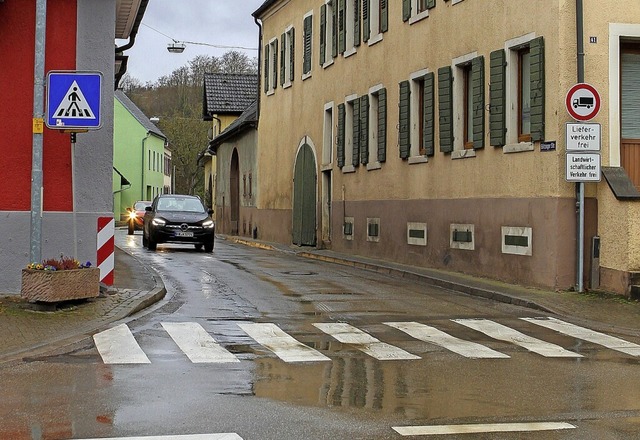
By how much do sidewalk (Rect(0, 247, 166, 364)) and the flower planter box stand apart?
17cm

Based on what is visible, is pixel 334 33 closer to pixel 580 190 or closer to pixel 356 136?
pixel 356 136

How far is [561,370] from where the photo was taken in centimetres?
917

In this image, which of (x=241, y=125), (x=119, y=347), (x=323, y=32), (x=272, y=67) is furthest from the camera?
(x=241, y=125)

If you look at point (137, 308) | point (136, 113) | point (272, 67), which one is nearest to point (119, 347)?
point (137, 308)

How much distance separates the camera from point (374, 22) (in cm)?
2644

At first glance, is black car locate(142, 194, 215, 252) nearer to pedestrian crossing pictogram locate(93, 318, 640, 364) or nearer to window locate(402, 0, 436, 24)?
window locate(402, 0, 436, 24)

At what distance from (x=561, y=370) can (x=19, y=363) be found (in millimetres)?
4998

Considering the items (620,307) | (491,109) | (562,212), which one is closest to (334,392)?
(620,307)

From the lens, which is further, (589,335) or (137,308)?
(137,308)

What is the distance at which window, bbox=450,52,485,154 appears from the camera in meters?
19.4

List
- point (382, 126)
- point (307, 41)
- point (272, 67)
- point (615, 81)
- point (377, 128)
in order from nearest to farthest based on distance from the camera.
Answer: point (615, 81), point (382, 126), point (377, 128), point (307, 41), point (272, 67)

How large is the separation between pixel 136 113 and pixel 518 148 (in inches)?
2723

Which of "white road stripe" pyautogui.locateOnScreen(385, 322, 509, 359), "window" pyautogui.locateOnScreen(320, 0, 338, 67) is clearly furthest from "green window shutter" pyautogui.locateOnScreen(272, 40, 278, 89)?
"white road stripe" pyautogui.locateOnScreen(385, 322, 509, 359)

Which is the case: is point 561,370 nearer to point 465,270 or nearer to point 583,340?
point 583,340
